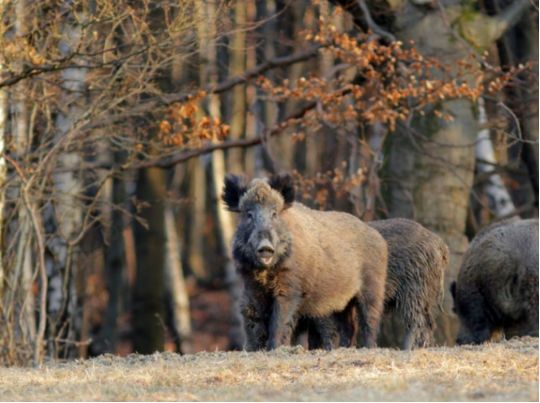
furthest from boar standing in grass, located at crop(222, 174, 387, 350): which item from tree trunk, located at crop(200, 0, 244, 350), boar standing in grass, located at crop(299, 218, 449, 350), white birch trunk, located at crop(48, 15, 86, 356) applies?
tree trunk, located at crop(200, 0, 244, 350)

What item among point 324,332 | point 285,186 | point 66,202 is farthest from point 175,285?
point 285,186

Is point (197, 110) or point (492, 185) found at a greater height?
point (197, 110)

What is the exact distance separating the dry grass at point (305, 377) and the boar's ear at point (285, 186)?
239 centimetres

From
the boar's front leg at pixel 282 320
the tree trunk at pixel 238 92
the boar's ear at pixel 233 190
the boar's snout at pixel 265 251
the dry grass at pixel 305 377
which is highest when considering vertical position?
the tree trunk at pixel 238 92

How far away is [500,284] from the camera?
53.4 feet

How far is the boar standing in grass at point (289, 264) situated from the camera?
13633mm

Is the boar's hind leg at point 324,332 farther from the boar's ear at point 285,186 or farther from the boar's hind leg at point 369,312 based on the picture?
the boar's ear at point 285,186

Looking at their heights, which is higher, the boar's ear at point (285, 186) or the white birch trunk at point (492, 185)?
the white birch trunk at point (492, 185)

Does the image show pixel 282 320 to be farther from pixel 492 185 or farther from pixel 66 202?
pixel 492 185

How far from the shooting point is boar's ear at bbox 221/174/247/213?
46.6 feet

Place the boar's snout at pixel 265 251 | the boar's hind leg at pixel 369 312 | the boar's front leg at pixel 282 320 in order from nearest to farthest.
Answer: the boar's snout at pixel 265 251, the boar's front leg at pixel 282 320, the boar's hind leg at pixel 369 312

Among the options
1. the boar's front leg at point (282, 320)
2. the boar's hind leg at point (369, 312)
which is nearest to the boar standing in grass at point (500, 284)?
the boar's hind leg at point (369, 312)

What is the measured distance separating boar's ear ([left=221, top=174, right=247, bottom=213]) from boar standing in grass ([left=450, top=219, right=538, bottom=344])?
3.74 metres

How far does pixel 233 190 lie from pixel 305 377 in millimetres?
4310
